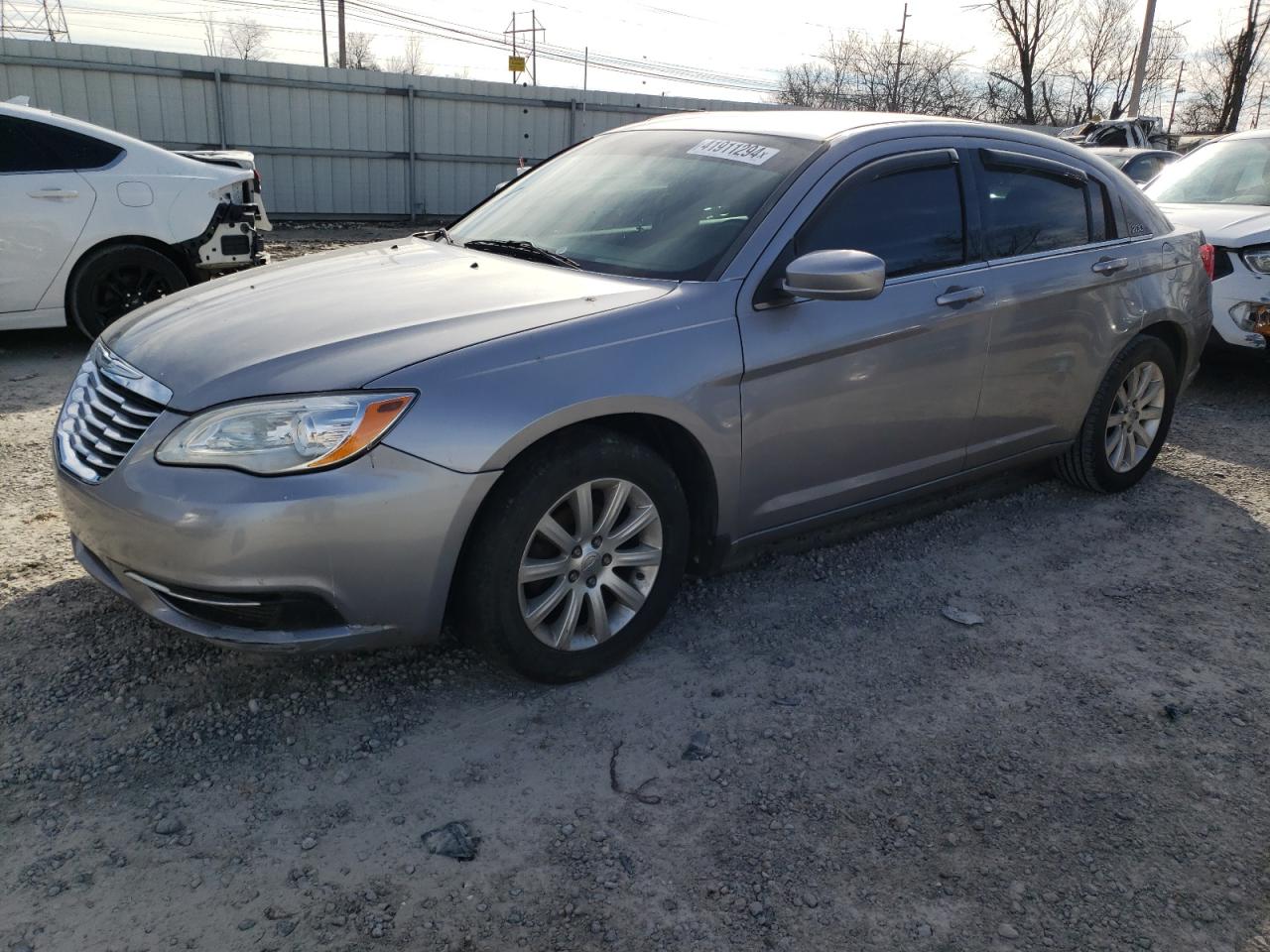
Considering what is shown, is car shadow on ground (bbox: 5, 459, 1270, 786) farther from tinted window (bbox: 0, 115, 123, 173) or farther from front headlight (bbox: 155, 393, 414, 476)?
tinted window (bbox: 0, 115, 123, 173)

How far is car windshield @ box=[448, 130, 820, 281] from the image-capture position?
3.43 m

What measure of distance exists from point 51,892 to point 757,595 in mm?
2379

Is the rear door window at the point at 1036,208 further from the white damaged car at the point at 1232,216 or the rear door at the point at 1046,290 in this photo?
the white damaged car at the point at 1232,216

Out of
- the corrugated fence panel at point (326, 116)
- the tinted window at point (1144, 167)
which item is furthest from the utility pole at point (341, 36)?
the tinted window at point (1144, 167)

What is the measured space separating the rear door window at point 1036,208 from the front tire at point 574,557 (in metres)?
1.87

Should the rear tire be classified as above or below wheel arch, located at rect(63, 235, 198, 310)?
below

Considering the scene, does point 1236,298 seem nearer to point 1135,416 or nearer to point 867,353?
point 1135,416

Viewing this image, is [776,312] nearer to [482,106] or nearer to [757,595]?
[757,595]

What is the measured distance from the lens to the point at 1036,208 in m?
4.28

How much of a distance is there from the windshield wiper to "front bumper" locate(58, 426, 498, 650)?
1118 millimetres

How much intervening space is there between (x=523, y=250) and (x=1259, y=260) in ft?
17.6

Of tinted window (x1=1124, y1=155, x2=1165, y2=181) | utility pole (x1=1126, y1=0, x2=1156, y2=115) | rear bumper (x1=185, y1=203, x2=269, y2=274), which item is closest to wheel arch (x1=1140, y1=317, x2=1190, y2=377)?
rear bumper (x1=185, y1=203, x2=269, y2=274)

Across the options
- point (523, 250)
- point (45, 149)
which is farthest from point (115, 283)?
point (523, 250)

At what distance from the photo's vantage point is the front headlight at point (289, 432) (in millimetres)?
2602
